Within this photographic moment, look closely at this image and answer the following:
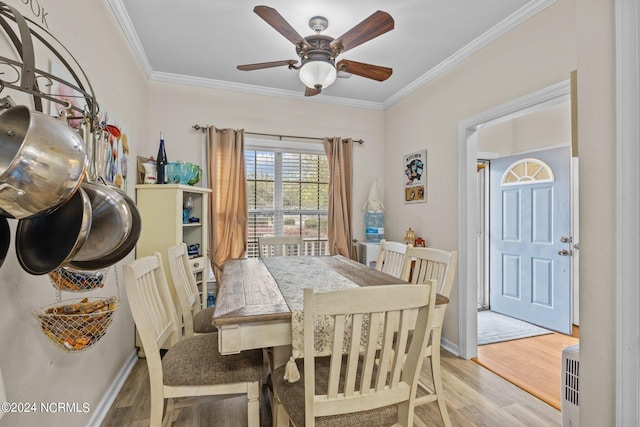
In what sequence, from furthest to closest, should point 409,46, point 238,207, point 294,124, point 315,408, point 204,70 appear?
1. point 294,124
2. point 238,207
3. point 204,70
4. point 409,46
5. point 315,408

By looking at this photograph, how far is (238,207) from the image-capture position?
3498mm

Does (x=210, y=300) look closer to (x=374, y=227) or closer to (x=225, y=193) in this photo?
(x=225, y=193)

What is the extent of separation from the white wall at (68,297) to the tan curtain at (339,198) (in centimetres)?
211

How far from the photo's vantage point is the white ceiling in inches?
85.9

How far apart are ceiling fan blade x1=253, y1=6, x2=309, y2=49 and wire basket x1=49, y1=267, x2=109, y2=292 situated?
1453 millimetres

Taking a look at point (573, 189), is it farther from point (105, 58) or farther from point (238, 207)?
point (105, 58)

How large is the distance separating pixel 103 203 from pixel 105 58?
1.67m

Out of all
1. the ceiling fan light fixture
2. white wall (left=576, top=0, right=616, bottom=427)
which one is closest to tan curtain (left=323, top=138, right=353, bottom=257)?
the ceiling fan light fixture

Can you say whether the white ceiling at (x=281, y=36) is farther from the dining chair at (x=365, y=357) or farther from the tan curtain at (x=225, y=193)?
the dining chair at (x=365, y=357)

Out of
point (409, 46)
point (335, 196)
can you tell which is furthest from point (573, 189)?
point (335, 196)

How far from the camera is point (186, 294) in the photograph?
1.99m

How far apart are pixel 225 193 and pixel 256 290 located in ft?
6.60

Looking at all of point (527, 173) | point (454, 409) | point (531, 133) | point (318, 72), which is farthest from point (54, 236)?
point (531, 133)

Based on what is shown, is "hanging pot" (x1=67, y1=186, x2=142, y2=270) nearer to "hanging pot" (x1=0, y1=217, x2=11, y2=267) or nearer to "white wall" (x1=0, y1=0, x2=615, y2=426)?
"hanging pot" (x1=0, y1=217, x2=11, y2=267)
